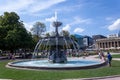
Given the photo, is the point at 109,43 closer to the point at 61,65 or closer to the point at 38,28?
the point at 38,28

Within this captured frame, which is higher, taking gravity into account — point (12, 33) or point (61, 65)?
point (12, 33)

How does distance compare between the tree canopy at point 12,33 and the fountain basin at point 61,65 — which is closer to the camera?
the fountain basin at point 61,65

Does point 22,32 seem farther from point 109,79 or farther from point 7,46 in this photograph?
point 109,79

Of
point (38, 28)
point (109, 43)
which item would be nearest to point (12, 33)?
point (38, 28)

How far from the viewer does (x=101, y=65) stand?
87.6 ft

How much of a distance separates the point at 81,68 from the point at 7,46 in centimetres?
4127

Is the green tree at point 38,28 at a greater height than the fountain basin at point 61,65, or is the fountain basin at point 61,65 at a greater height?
the green tree at point 38,28

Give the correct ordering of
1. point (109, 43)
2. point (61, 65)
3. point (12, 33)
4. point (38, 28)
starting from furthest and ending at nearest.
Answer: point (109, 43)
point (38, 28)
point (12, 33)
point (61, 65)

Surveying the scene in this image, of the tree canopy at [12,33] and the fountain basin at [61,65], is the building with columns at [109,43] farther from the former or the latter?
the fountain basin at [61,65]

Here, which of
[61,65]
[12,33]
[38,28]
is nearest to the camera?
[61,65]

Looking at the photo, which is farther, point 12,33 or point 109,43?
point 109,43

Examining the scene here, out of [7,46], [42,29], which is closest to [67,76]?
[7,46]

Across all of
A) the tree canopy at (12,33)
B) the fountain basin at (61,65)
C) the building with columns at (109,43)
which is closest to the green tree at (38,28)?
the tree canopy at (12,33)

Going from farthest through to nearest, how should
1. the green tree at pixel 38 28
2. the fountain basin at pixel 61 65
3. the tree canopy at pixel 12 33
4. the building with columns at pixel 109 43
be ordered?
1. the building with columns at pixel 109 43
2. the green tree at pixel 38 28
3. the tree canopy at pixel 12 33
4. the fountain basin at pixel 61 65
